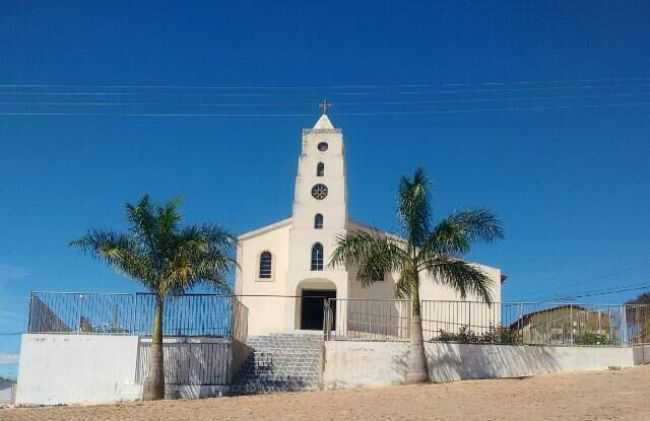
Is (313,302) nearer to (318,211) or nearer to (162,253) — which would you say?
(318,211)

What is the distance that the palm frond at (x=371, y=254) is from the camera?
24094mm

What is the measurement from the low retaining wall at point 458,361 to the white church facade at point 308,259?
8.25 m

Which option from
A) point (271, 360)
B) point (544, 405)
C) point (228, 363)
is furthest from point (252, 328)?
point (544, 405)

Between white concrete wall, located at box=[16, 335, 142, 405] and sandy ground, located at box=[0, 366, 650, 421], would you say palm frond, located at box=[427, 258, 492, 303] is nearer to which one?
sandy ground, located at box=[0, 366, 650, 421]

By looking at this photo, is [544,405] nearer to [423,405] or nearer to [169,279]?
[423,405]

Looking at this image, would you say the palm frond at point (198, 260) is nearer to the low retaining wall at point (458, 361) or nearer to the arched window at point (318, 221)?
the low retaining wall at point (458, 361)

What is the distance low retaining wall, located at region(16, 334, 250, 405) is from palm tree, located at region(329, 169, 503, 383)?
177 inches

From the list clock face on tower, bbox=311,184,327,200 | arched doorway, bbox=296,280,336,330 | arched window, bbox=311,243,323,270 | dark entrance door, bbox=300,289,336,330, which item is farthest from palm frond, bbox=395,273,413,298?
clock face on tower, bbox=311,184,327,200

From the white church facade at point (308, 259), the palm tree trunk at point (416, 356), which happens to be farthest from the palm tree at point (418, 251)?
the white church facade at point (308, 259)

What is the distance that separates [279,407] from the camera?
20.2 m

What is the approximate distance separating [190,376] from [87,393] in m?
2.89

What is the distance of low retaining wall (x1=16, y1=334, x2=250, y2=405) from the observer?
24.2 m

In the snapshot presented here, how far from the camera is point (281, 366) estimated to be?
26438 millimetres

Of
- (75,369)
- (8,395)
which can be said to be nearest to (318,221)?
(75,369)
